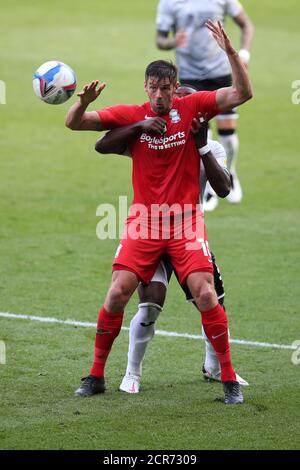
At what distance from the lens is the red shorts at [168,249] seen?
7762mm

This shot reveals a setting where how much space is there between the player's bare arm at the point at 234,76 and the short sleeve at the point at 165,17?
275 inches

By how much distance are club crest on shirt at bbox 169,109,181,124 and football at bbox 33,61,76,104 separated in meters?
0.76

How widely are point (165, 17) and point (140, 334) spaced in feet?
24.5

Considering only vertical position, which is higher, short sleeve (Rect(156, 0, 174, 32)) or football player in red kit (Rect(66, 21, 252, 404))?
short sleeve (Rect(156, 0, 174, 32))

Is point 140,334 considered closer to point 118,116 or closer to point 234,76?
point 118,116

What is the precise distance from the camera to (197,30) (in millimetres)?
14453

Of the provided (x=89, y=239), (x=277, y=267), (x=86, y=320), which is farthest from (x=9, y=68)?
(x=86, y=320)

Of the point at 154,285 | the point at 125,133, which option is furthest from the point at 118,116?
the point at 154,285

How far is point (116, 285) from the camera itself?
7.72m

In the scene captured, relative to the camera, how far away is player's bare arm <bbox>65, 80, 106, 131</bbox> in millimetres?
7633

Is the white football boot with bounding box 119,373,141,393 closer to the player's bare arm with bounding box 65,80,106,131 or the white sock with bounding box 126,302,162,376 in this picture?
the white sock with bounding box 126,302,162,376

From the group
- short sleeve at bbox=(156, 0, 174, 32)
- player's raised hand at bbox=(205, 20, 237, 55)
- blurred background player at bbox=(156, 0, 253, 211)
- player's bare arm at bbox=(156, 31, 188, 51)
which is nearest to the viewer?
player's raised hand at bbox=(205, 20, 237, 55)

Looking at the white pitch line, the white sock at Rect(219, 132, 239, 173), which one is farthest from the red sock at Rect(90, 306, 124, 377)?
the white sock at Rect(219, 132, 239, 173)

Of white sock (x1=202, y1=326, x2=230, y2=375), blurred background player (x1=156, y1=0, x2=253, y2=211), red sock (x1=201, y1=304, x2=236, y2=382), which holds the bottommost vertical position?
white sock (x1=202, y1=326, x2=230, y2=375)
